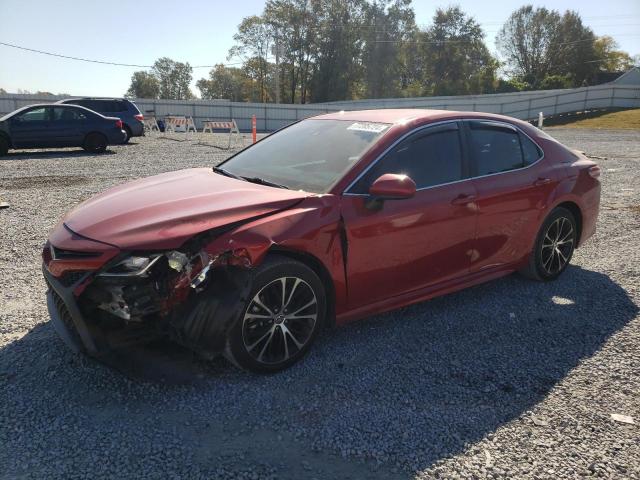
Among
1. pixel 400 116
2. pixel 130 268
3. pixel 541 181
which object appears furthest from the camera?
pixel 541 181

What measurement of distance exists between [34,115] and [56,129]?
0.66 metres

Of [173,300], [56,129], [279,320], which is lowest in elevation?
[279,320]

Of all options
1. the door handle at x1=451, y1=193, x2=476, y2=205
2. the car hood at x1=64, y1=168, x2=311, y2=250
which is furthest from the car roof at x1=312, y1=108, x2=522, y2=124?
the car hood at x1=64, y1=168, x2=311, y2=250

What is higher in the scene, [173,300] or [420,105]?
[420,105]

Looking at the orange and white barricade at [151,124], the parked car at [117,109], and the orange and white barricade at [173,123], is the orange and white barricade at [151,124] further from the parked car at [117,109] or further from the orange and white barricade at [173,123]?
the parked car at [117,109]

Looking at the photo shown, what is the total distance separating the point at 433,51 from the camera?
66.5m

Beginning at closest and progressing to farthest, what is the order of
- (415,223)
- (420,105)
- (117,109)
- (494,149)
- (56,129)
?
1. (415,223)
2. (494,149)
3. (56,129)
4. (117,109)
5. (420,105)

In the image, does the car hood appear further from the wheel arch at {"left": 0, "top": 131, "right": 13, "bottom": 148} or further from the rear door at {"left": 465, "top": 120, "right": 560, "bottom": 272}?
the wheel arch at {"left": 0, "top": 131, "right": 13, "bottom": 148}

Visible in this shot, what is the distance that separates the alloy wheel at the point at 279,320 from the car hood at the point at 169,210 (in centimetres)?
50

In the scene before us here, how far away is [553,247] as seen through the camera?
16.1ft

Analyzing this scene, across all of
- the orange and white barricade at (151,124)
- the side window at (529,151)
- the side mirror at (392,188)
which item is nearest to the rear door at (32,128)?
the orange and white barricade at (151,124)

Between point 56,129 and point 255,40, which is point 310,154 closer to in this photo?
point 56,129

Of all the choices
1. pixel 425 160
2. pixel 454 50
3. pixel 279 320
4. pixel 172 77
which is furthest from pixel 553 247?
pixel 172 77

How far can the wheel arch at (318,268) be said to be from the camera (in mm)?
3150
